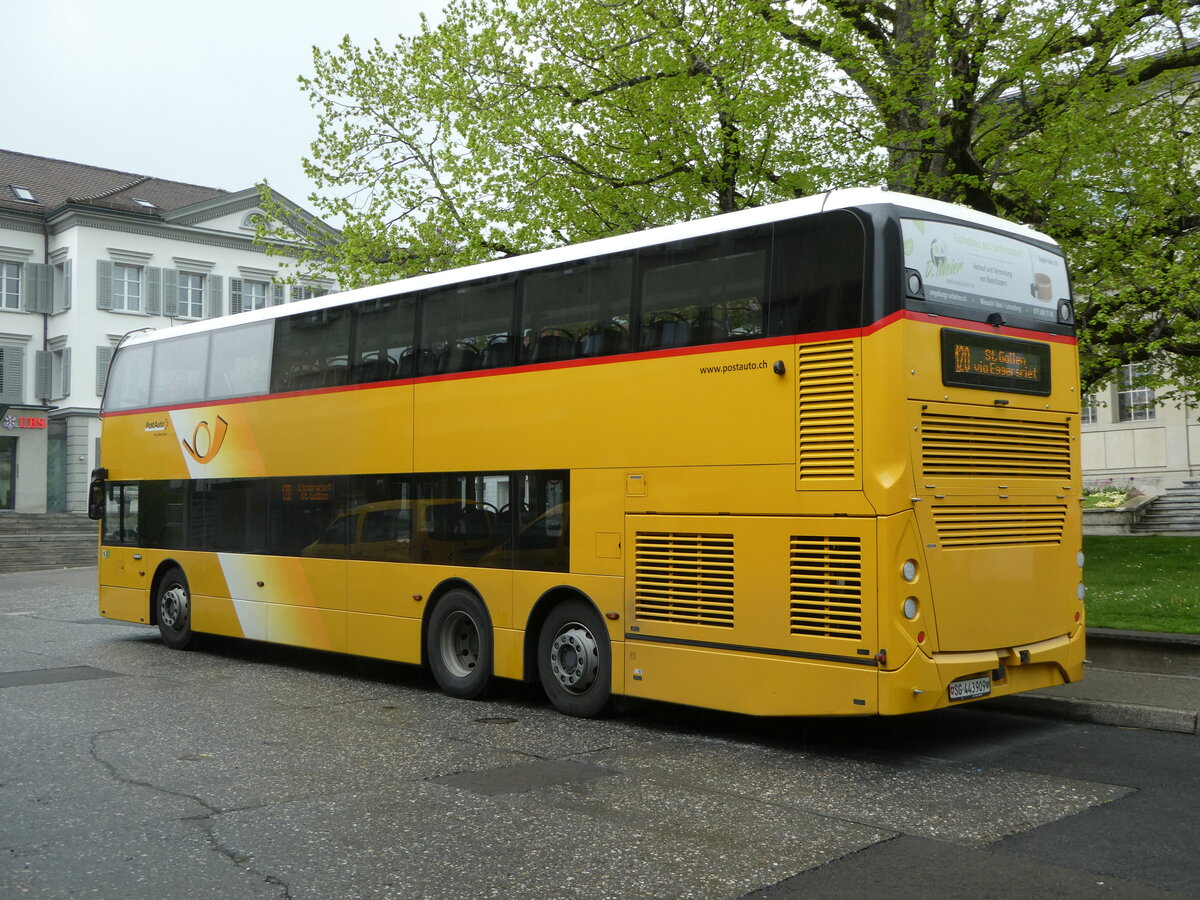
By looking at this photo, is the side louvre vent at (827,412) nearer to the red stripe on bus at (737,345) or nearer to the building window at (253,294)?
the red stripe on bus at (737,345)

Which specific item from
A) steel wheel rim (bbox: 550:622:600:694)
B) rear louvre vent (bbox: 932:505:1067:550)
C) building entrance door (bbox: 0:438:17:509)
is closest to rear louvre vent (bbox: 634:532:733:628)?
steel wheel rim (bbox: 550:622:600:694)

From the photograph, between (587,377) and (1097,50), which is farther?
(1097,50)

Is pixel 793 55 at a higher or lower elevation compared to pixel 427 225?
higher

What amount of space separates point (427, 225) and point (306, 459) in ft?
30.2

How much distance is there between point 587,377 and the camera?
10.0 m

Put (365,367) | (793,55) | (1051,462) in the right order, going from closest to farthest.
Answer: (1051,462) < (365,367) < (793,55)

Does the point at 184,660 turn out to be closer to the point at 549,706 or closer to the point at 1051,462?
the point at 549,706

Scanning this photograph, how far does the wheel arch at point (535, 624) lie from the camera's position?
10.4m

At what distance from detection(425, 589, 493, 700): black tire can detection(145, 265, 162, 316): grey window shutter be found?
41643 mm

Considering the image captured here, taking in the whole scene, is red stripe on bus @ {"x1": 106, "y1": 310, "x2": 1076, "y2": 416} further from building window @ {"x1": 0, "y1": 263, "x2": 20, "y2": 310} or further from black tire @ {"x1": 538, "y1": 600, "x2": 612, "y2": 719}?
building window @ {"x1": 0, "y1": 263, "x2": 20, "y2": 310}

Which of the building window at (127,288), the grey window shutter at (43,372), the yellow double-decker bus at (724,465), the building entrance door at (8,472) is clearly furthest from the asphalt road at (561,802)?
the building window at (127,288)

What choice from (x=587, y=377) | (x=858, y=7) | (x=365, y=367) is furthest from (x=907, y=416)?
(x=858, y=7)

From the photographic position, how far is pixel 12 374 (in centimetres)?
4731

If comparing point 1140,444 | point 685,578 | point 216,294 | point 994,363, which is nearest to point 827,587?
point 685,578
